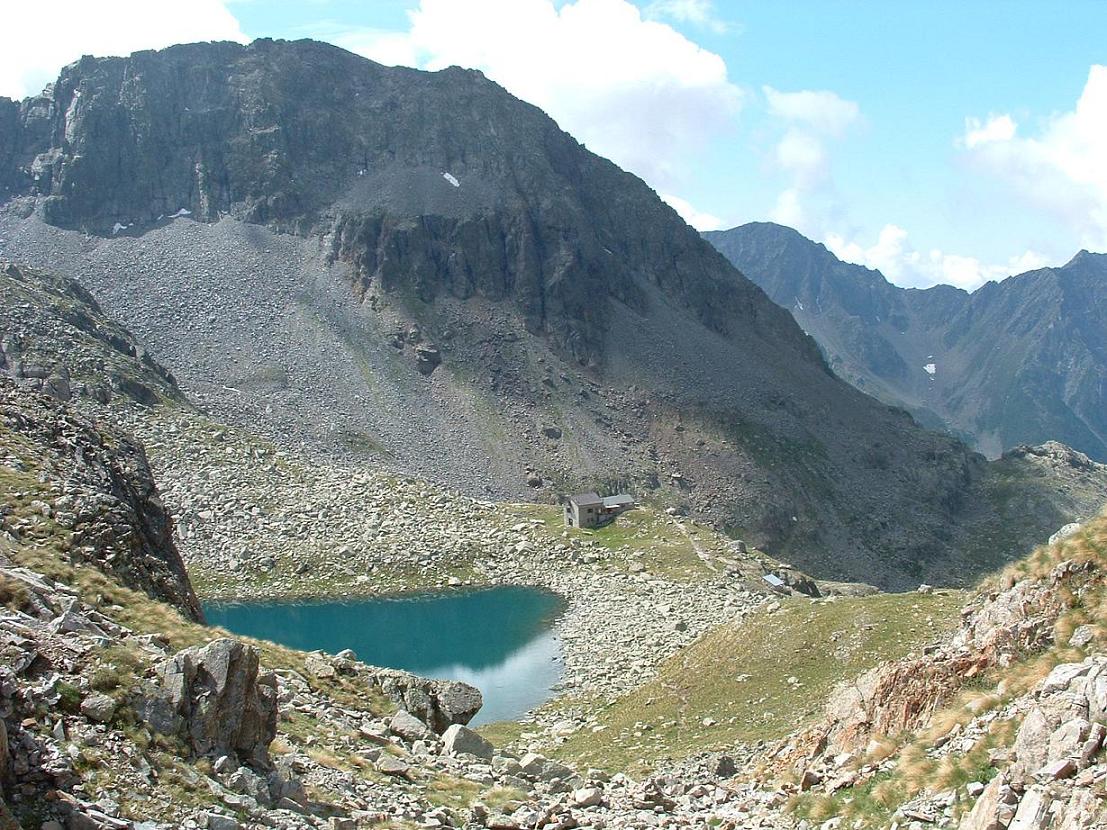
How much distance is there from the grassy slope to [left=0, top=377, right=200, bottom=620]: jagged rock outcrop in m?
16.4

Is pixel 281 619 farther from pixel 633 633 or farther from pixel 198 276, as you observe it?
pixel 198 276

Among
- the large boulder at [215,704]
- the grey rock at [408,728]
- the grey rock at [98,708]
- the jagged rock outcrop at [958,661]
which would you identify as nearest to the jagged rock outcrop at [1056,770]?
the jagged rock outcrop at [958,661]

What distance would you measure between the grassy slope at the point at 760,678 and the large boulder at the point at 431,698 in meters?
7.23

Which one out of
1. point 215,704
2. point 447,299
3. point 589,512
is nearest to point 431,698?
point 215,704

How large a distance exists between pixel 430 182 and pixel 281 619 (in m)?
96.9

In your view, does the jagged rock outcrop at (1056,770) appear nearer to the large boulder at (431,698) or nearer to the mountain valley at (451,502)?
the mountain valley at (451,502)

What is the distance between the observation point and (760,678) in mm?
39156

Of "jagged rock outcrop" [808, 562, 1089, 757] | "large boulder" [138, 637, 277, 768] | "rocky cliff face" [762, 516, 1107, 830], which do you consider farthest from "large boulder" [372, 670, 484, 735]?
"jagged rock outcrop" [808, 562, 1089, 757]

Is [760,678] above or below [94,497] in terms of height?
below

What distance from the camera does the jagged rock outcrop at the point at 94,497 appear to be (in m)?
23.1

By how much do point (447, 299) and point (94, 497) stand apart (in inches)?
4489

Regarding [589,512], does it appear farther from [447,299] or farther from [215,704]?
[215,704]

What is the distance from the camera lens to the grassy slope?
34.2 metres

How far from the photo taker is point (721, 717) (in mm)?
36219
